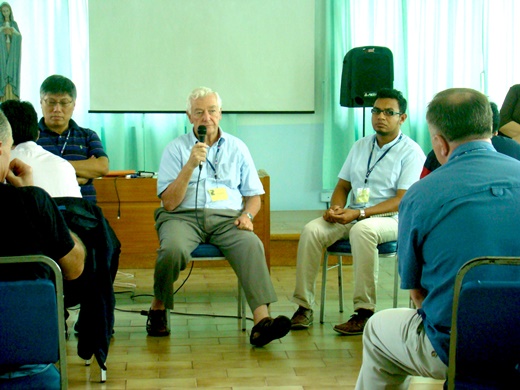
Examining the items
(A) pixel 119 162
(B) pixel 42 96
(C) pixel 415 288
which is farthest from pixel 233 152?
(A) pixel 119 162

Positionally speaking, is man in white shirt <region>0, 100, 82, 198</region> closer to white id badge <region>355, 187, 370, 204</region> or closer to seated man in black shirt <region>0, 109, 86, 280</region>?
seated man in black shirt <region>0, 109, 86, 280</region>

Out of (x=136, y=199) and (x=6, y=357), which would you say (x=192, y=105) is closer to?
(x=136, y=199)

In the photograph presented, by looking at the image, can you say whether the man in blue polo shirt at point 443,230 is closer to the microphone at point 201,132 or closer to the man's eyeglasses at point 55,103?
the microphone at point 201,132

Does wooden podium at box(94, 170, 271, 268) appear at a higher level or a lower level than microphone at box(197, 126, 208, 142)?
lower

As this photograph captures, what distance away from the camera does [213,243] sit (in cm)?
388

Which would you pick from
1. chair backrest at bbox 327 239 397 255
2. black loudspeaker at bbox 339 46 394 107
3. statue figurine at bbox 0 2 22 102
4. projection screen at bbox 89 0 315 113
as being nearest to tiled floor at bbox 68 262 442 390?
chair backrest at bbox 327 239 397 255

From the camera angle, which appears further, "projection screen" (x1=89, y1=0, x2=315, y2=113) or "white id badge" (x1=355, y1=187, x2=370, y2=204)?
"projection screen" (x1=89, y1=0, x2=315, y2=113)

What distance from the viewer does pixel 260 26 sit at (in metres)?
6.45

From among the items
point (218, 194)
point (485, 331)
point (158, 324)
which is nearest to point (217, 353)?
point (158, 324)

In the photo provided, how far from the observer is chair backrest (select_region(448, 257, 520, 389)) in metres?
1.80

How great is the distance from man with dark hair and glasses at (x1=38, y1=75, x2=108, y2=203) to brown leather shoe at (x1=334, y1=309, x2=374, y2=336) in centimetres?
151

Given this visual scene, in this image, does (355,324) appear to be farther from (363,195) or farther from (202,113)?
(202,113)

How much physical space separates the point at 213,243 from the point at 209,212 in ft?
0.57

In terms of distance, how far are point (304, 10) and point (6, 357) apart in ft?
16.8
